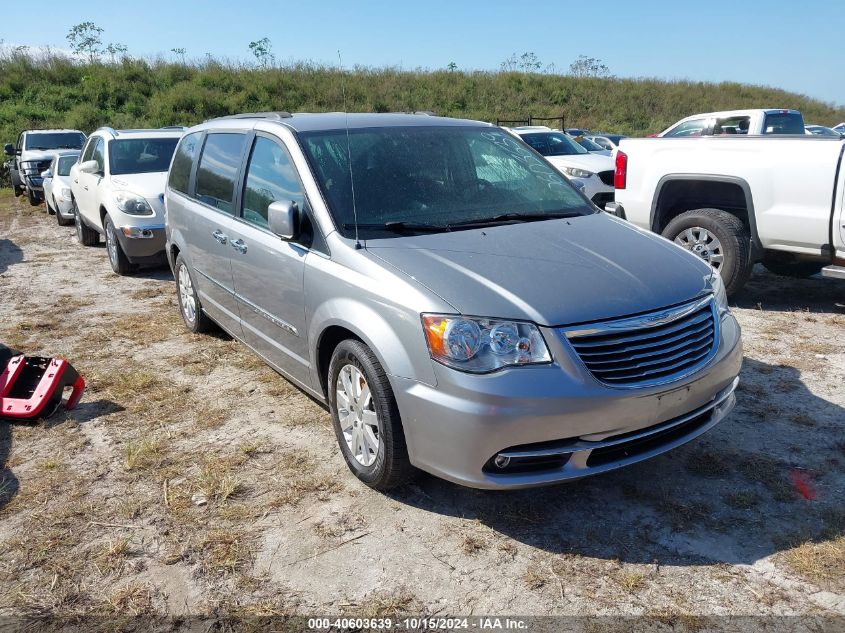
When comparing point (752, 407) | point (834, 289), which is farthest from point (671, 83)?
point (752, 407)

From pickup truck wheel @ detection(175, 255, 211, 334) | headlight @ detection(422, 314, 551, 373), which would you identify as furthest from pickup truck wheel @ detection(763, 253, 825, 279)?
pickup truck wheel @ detection(175, 255, 211, 334)

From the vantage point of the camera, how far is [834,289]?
7.30 metres

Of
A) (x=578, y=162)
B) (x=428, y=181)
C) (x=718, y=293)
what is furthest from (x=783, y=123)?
(x=428, y=181)

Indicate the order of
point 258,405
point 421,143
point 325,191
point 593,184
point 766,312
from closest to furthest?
point 325,191
point 421,143
point 258,405
point 766,312
point 593,184

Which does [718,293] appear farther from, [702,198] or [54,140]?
[54,140]

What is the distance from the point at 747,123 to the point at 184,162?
7.80 metres

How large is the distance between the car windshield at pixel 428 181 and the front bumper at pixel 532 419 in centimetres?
104

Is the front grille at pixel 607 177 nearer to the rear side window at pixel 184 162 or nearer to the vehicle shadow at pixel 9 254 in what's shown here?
the rear side window at pixel 184 162

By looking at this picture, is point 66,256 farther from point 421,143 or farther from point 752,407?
point 752,407

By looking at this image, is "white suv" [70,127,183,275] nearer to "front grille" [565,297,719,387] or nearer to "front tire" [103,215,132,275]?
"front tire" [103,215,132,275]

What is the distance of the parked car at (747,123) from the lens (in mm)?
9719

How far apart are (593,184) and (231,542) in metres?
9.64

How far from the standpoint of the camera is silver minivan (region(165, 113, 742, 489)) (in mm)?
2848

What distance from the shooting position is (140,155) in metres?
9.41
